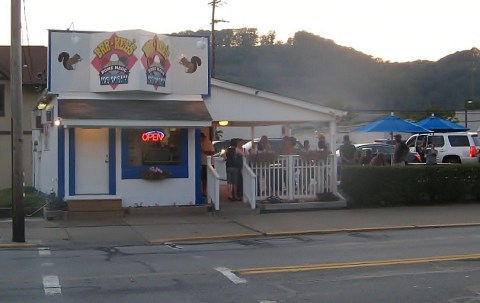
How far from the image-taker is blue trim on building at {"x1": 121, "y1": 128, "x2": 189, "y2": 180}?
17141mm

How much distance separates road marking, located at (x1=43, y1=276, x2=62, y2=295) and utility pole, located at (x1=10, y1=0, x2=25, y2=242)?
404 cm

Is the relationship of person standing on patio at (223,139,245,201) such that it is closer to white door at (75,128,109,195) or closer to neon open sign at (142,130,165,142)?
neon open sign at (142,130,165,142)

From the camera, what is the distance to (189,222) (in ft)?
51.6

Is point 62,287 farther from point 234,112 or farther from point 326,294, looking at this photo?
point 234,112

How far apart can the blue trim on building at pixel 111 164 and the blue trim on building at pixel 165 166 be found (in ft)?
0.76

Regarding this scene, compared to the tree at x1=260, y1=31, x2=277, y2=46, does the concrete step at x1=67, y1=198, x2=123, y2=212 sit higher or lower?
lower

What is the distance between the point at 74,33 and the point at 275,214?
23.0 ft

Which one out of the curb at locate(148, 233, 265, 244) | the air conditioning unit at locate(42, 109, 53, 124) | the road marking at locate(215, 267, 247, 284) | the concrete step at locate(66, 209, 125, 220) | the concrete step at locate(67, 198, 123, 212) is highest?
the air conditioning unit at locate(42, 109, 53, 124)

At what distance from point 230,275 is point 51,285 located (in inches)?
95.0

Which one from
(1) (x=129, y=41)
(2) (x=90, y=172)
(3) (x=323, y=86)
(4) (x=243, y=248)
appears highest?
(3) (x=323, y=86)

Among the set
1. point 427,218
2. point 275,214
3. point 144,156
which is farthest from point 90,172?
point 427,218

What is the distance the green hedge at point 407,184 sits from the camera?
1811 cm

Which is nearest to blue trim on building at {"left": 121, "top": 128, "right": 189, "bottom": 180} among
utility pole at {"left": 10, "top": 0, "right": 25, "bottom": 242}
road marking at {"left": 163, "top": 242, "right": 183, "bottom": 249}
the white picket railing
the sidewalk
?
the white picket railing

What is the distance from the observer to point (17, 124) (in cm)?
1288
